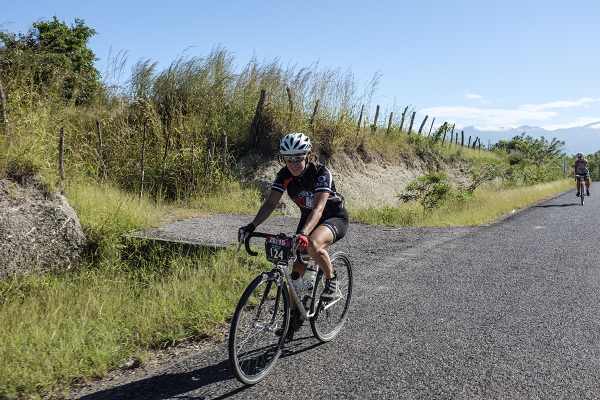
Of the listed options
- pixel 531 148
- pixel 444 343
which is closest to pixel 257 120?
pixel 444 343

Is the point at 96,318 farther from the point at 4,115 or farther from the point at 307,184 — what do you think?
the point at 4,115

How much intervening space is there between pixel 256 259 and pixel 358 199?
1065 centimetres

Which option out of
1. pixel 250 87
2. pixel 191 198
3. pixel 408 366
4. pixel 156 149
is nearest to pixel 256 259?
pixel 408 366

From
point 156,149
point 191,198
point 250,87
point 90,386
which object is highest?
point 250,87

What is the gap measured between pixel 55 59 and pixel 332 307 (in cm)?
1079

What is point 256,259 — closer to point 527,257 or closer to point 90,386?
point 90,386

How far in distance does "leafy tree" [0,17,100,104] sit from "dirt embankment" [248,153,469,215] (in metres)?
5.44

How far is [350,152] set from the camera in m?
19.0

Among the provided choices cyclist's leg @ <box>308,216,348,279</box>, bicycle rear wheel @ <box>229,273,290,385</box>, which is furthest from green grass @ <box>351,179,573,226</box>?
bicycle rear wheel @ <box>229,273,290,385</box>

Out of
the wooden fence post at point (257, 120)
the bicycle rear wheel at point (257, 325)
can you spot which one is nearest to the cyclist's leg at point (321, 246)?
the bicycle rear wheel at point (257, 325)

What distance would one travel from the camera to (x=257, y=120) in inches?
640

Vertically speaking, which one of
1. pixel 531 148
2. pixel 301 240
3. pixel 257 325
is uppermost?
pixel 531 148

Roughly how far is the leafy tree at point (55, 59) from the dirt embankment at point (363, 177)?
5436 millimetres

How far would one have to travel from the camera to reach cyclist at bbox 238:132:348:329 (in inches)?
177
